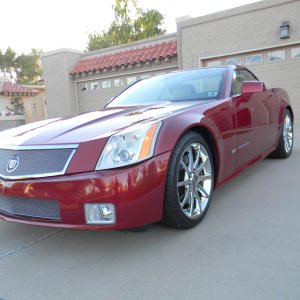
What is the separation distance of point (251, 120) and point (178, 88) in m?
0.84

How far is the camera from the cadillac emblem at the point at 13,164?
2.53 m

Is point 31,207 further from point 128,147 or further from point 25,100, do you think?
point 25,100

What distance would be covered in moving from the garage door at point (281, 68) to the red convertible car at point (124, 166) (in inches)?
292

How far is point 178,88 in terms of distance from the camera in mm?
3789

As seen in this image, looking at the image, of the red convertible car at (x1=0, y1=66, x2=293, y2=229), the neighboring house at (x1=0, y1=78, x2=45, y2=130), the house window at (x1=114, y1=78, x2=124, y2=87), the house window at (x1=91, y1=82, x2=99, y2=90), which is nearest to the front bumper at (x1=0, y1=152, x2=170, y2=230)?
the red convertible car at (x1=0, y1=66, x2=293, y2=229)

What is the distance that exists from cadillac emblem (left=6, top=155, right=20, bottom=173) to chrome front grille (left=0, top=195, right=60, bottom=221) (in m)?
0.20

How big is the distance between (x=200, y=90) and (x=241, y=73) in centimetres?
90

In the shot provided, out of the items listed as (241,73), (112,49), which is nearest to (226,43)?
(112,49)

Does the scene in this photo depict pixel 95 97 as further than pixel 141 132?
Yes

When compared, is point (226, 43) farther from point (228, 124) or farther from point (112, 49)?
point (228, 124)

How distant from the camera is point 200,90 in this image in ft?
11.9

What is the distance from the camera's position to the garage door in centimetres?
992

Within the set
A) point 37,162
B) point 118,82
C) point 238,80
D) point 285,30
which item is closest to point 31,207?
point 37,162

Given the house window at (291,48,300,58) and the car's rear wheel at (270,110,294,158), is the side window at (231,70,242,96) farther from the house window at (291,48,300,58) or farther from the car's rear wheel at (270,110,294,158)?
the house window at (291,48,300,58)
